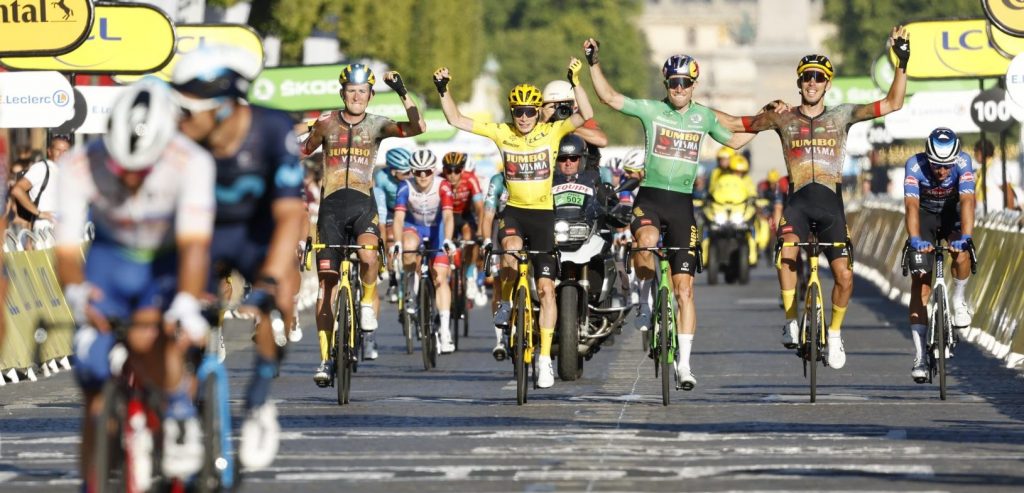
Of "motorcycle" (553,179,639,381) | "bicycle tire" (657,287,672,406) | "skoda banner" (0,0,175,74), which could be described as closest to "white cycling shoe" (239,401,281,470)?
"bicycle tire" (657,287,672,406)

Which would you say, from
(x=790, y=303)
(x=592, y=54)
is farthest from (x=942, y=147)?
(x=592, y=54)

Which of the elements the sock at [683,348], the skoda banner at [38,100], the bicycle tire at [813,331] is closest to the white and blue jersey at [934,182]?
the bicycle tire at [813,331]

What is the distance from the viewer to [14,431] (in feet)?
47.0

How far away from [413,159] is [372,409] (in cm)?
615

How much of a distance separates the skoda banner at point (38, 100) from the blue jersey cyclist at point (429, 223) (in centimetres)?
399

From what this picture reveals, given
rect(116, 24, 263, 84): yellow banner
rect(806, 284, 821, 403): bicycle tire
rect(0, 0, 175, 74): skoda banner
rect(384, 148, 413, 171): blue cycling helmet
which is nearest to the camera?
rect(806, 284, 821, 403): bicycle tire

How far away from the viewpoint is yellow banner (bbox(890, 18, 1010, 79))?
33.5 meters

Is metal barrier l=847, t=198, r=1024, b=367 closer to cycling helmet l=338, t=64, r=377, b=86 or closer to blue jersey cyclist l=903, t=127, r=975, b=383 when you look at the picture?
blue jersey cyclist l=903, t=127, r=975, b=383

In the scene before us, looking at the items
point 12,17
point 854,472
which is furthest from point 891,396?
point 12,17

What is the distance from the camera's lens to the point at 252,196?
32.9 ft

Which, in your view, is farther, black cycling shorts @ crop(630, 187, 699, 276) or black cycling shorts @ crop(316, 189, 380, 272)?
black cycling shorts @ crop(316, 189, 380, 272)

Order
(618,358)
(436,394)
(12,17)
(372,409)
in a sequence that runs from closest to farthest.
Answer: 1. (372,409)
2. (436,394)
3. (618,358)
4. (12,17)

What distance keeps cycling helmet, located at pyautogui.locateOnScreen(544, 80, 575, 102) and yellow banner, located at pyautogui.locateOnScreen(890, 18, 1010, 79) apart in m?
15.5

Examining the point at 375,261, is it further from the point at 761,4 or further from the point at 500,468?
the point at 761,4
